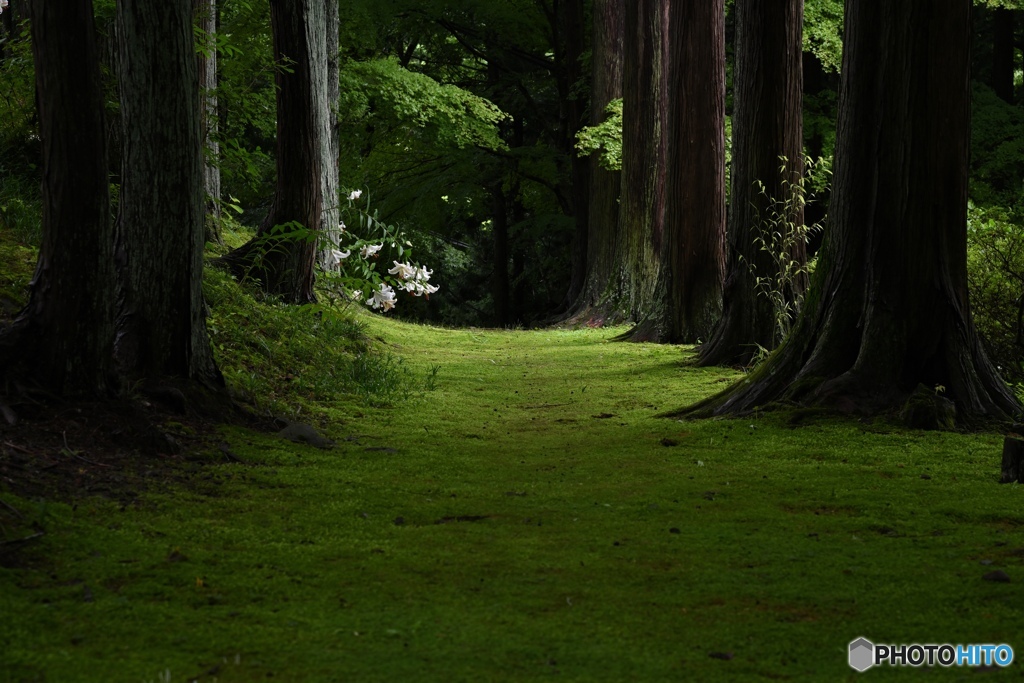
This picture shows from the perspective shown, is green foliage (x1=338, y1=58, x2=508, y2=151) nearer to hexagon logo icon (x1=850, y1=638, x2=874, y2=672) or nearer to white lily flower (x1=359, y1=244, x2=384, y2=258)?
white lily flower (x1=359, y1=244, x2=384, y2=258)

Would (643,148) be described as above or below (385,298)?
above

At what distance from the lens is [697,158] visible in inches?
438

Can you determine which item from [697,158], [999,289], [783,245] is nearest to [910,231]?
[999,289]

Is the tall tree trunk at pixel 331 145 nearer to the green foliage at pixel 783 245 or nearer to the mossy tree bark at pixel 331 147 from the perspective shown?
the mossy tree bark at pixel 331 147

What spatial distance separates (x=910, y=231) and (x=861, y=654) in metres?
4.04

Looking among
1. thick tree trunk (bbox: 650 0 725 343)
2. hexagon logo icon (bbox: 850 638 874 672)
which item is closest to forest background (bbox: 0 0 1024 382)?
thick tree trunk (bbox: 650 0 725 343)

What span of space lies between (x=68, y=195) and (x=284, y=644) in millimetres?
2889

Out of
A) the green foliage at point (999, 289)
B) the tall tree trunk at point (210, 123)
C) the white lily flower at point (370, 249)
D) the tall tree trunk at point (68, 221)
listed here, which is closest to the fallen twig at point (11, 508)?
the tall tree trunk at point (68, 221)

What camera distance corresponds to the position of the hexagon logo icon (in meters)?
2.37

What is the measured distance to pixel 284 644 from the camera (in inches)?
96.7

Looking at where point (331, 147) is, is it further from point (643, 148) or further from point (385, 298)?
point (385, 298)

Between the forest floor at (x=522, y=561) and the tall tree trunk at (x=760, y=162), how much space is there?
3.50m

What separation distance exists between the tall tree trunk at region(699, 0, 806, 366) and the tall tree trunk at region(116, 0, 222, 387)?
5347 millimetres

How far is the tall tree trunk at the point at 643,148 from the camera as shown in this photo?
14609 millimetres
